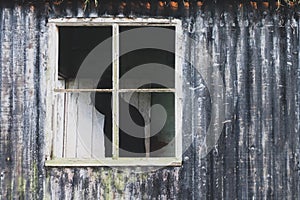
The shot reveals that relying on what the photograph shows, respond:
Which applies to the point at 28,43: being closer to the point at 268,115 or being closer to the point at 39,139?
the point at 39,139

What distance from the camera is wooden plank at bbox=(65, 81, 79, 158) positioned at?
691cm

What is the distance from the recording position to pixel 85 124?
7.80 meters

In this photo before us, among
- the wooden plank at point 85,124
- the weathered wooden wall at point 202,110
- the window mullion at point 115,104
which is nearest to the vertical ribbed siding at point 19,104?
the weathered wooden wall at point 202,110

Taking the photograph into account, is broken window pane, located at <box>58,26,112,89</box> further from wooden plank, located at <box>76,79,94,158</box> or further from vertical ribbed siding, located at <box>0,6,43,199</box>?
vertical ribbed siding, located at <box>0,6,43,199</box>

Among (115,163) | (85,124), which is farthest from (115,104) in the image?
(85,124)

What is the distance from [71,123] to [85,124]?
0.43 m

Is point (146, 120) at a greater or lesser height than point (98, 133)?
greater

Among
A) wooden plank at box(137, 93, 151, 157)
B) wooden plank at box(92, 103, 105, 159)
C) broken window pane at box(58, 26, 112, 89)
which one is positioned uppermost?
broken window pane at box(58, 26, 112, 89)

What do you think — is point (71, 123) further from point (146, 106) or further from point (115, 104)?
point (115, 104)

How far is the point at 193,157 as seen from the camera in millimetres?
5602

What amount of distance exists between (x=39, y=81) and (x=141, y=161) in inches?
48.0

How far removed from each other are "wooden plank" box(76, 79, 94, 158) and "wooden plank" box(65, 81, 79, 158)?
11cm

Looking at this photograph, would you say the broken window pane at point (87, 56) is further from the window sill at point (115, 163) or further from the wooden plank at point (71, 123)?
the window sill at point (115, 163)

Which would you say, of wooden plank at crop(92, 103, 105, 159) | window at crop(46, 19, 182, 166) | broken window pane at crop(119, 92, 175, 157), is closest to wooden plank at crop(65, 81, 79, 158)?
window at crop(46, 19, 182, 166)
